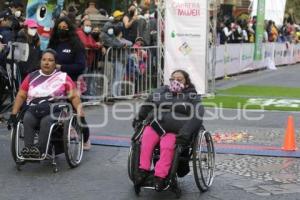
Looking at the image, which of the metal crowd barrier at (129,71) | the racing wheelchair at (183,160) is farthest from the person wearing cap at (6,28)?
the racing wheelchair at (183,160)

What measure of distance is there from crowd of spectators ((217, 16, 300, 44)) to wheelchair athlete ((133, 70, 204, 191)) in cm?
1421

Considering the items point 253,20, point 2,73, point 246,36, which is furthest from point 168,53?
point 253,20

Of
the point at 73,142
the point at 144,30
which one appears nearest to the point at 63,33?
the point at 73,142

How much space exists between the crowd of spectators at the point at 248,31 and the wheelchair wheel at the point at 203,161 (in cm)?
1411

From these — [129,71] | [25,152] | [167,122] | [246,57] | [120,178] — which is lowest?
[120,178]

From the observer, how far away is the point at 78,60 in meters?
8.68

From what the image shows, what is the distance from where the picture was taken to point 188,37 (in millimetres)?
13914

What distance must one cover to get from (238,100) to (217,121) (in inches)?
121

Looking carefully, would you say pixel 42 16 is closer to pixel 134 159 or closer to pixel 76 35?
pixel 76 35

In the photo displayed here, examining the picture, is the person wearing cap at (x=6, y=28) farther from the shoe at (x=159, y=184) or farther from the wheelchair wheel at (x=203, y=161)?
the shoe at (x=159, y=184)

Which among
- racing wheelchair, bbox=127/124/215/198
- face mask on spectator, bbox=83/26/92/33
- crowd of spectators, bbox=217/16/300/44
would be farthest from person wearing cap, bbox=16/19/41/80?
crowd of spectators, bbox=217/16/300/44

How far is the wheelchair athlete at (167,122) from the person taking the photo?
5941 millimetres

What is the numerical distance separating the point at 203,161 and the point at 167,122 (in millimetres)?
579

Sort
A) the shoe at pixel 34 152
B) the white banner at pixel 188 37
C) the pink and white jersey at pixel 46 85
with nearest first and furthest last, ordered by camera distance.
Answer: the shoe at pixel 34 152 → the pink and white jersey at pixel 46 85 → the white banner at pixel 188 37
